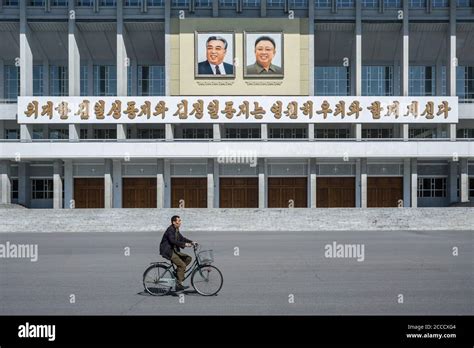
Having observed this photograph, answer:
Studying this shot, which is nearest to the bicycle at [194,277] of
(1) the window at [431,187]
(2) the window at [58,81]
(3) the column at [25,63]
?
(3) the column at [25,63]

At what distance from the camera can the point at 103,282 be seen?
39.1 ft

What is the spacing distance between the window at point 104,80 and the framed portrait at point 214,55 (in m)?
9.39

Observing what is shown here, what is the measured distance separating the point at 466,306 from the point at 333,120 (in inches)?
1219

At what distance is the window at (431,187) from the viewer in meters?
43.6

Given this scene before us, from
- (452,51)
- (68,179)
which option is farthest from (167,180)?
(452,51)

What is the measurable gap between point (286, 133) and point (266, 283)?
110ft

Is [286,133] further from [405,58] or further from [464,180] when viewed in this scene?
[464,180]

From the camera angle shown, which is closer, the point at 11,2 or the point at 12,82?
the point at 11,2

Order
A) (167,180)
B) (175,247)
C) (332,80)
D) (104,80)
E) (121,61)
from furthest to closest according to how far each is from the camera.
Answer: (332,80) → (104,80) → (167,180) → (121,61) → (175,247)

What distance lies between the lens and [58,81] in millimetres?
45656

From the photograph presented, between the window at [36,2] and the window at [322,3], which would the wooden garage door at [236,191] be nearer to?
the window at [322,3]

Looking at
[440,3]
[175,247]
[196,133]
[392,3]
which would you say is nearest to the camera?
[175,247]
